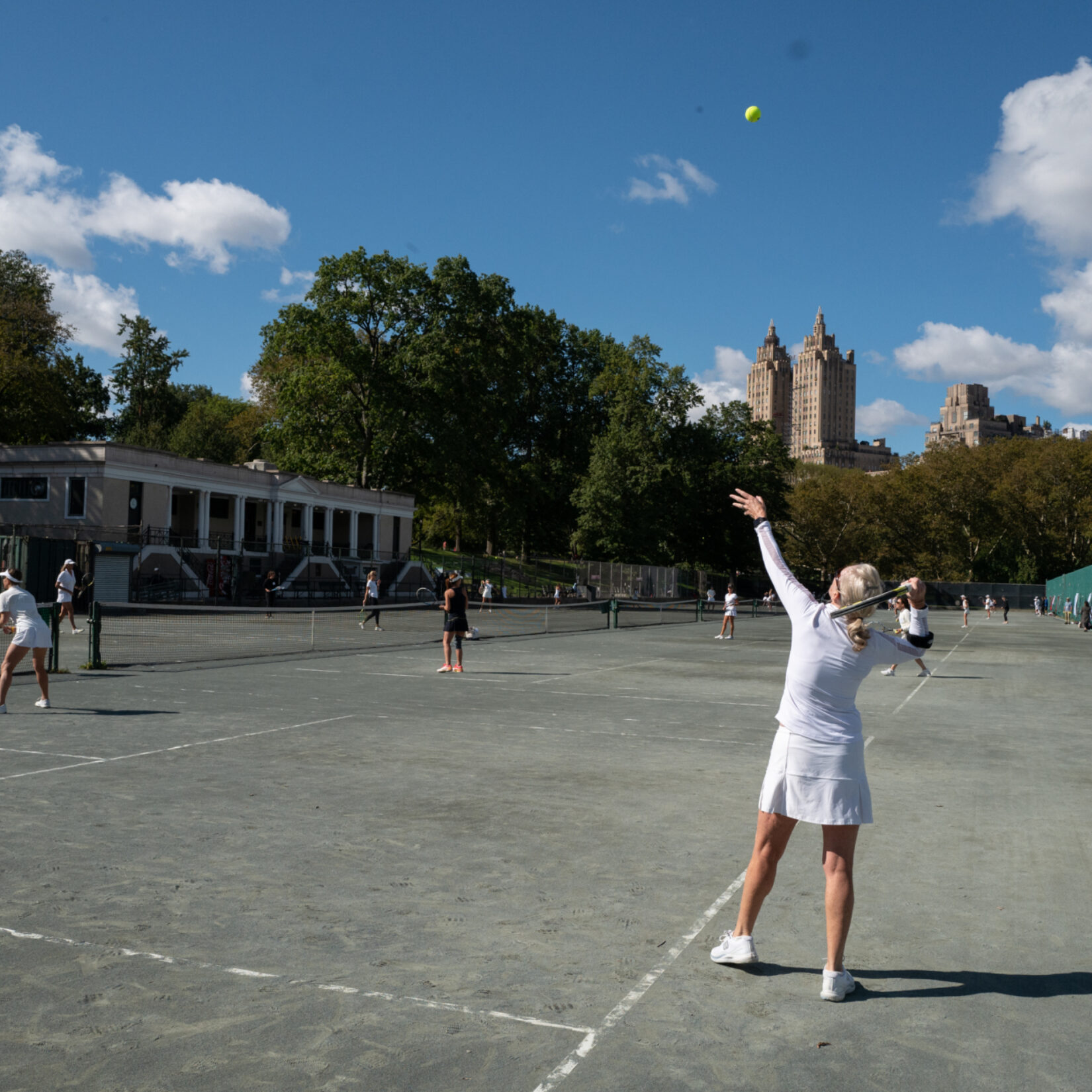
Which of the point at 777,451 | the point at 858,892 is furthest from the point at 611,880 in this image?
the point at 777,451

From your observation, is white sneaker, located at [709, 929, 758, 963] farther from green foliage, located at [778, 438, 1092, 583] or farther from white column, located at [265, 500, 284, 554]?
green foliage, located at [778, 438, 1092, 583]

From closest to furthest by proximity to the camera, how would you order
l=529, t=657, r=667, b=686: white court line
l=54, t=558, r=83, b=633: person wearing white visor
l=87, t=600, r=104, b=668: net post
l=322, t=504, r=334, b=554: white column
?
l=87, t=600, r=104, b=668: net post → l=529, t=657, r=667, b=686: white court line → l=54, t=558, r=83, b=633: person wearing white visor → l=322, t=504, r=334, b=554: white column

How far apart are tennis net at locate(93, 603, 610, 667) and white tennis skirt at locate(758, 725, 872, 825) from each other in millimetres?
13371

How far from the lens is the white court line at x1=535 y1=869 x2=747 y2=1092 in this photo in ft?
11.9

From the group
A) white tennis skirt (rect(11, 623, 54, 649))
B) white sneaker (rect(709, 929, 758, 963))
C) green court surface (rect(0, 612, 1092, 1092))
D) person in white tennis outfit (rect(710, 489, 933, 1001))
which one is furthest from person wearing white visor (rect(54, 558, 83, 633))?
person in white tennis outfit (rect(710, 489, 933, 1001))

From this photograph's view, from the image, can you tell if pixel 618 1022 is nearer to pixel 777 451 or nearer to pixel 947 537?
pixel 777 451

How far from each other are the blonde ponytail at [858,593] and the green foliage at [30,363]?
5548 centimetres

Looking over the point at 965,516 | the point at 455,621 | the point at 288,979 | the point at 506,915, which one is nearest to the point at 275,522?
the point at 455,621

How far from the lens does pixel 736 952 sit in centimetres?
459

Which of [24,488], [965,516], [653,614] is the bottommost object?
[653,614]

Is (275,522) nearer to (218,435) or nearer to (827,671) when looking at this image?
(218,435)

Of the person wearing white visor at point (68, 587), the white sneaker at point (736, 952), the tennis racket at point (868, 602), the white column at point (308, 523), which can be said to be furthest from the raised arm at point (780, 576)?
the white column at point (308, 523)

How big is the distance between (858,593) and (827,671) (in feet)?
1.18

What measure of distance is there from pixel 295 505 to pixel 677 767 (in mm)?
56275
